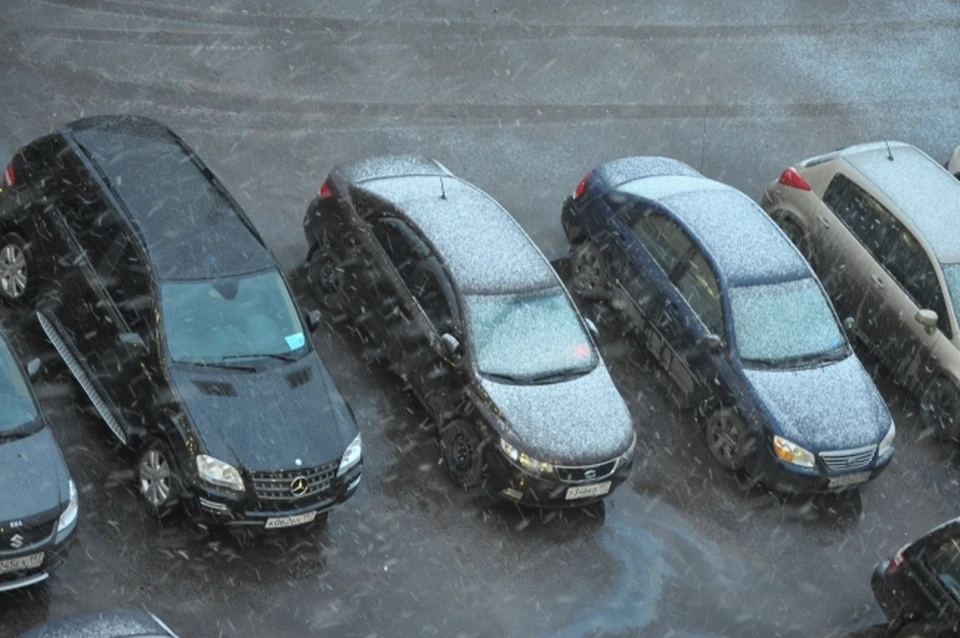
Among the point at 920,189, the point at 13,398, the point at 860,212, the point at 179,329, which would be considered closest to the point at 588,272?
the point at 860,212

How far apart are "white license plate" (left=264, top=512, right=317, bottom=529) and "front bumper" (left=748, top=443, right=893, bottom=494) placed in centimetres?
440

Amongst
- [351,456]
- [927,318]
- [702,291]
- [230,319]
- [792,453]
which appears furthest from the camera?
[927,318]

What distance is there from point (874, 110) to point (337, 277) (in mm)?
9207

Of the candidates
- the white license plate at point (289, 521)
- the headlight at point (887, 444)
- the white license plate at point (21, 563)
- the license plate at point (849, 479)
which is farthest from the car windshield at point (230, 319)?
the headlight at point (887, 444)

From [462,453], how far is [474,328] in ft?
3.60

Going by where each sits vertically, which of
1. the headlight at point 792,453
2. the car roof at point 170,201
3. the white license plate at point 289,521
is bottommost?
the headlight at point 792,453

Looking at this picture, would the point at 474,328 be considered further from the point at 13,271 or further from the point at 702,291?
the point at 13,271

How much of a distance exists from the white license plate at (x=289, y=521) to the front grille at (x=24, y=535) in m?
1.72

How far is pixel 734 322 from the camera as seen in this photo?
14531 millimetres

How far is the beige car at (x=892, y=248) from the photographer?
615 inches

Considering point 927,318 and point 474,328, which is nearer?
point 474,328

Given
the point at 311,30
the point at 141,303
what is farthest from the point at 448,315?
the point at 311,30

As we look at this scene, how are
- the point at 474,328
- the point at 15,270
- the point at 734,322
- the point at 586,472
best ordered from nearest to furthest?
the point at 586,472, the point at 474,328, the point at 15,270, the point at 734,322

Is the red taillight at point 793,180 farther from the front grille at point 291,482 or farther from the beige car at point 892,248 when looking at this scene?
the front grille at point 291,482
